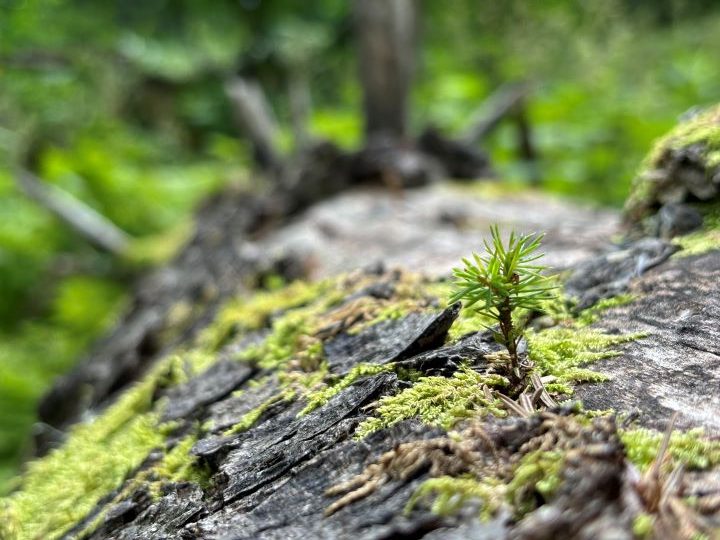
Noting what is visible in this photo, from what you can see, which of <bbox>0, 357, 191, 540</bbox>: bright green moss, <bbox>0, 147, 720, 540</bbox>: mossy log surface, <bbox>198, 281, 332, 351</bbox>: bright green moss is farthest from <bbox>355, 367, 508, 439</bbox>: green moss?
<bbox>198, 281, 332, 351</bbox>: bright green moss

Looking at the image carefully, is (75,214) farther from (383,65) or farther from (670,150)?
(670,150)

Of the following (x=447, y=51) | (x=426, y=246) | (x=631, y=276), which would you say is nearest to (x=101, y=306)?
(x=426, y=246)

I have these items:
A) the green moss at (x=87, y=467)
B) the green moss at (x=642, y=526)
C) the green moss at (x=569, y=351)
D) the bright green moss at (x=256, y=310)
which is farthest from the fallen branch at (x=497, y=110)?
the green moss at (x=642, y=526)

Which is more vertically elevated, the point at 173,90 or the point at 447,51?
the point at 173,90

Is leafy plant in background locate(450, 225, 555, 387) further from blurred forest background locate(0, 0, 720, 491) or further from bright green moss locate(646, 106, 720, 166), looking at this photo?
blurred forest background locate(0, 0, 720, 491)

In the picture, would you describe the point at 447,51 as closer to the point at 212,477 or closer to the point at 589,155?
the point at 589,155

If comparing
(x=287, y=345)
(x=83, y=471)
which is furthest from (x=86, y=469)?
(x=287, y=345)
